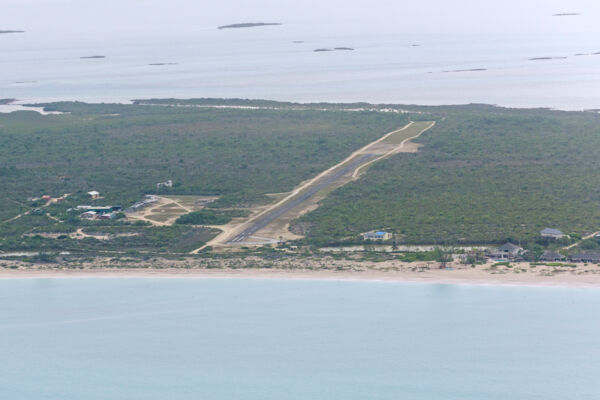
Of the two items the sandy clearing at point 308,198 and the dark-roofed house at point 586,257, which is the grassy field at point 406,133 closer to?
the sandy clearing at point 308,198

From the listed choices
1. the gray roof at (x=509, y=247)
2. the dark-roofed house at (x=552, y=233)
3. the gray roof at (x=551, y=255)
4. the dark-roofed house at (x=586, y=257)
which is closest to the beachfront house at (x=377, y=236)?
the gray roof at (x=509, y=247)

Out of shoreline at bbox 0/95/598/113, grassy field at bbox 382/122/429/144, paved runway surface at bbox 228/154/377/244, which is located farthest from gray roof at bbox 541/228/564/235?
shoreline at bbox 0/95/598/113

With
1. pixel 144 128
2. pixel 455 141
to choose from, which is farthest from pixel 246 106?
pixel 455 141

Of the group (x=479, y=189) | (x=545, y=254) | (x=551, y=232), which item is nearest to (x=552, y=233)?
(x=551, y=232)

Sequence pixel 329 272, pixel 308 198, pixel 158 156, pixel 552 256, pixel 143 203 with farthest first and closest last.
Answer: pixel 158 156
pixel 308 198
pixel 143 203
pixel 552 256
pixel 329 272

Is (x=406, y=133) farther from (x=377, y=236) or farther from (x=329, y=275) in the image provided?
(x=329, y=275)

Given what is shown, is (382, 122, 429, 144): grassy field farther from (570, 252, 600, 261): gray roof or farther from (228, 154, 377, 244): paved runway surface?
(570, 252, 600, 261): gray roof
